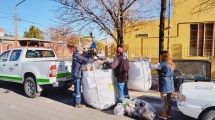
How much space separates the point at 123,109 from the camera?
20.7ft

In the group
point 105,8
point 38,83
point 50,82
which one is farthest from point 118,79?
point 105,8

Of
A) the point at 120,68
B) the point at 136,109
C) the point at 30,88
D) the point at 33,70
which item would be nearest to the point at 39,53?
the point at 33,70

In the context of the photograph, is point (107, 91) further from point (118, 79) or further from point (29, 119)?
point (29, 119)

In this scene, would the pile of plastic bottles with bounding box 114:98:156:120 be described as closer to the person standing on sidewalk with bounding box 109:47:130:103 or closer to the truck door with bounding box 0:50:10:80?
the person standing on sidewalk with bounding box 109:47:130:103

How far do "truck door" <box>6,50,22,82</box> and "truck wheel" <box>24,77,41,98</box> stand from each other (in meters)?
0.55

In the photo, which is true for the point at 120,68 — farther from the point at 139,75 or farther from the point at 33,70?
the point at 33,70

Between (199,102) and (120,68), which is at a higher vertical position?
(120,68)

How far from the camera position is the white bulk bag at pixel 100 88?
6.64 metres

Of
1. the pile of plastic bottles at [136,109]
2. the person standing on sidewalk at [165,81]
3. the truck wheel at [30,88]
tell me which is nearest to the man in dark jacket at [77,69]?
the pile of plastic bottles at [136,109]

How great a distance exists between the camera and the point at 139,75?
755 cm

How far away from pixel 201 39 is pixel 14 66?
10961 millimetres

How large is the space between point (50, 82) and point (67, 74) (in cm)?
66

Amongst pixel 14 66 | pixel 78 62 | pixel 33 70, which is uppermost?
pixel 78 62

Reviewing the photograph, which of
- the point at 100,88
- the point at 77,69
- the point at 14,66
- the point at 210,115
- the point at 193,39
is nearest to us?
the point at 210,115
